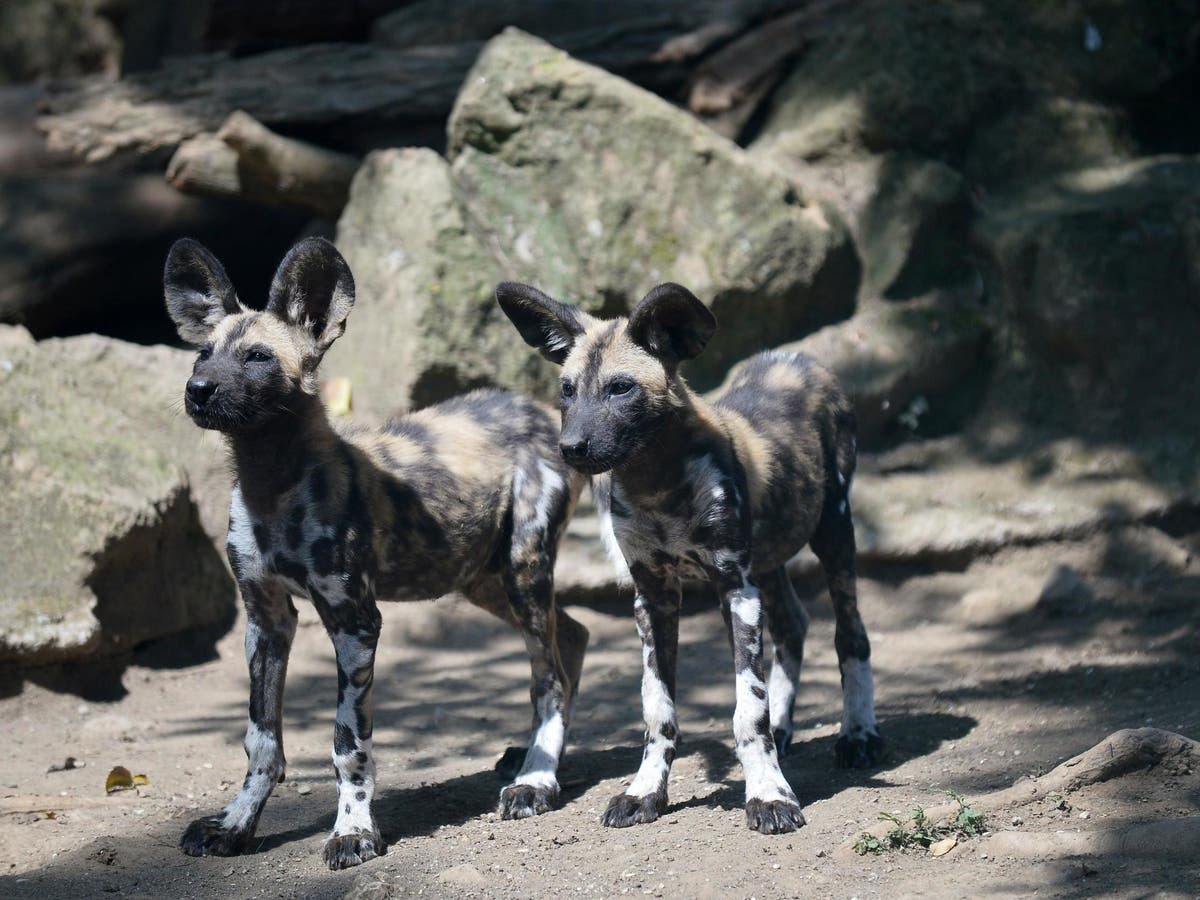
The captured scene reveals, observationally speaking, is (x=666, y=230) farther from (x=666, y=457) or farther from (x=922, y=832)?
(x=922, y=832)

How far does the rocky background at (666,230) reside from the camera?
8.54m

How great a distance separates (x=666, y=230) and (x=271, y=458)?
15.1ft

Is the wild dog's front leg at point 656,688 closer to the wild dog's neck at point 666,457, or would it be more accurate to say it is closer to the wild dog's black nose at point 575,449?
the wild dog's neck at point 666,457

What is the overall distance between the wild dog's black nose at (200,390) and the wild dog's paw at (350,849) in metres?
1.61

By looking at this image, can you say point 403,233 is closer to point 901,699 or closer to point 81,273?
point 81,273

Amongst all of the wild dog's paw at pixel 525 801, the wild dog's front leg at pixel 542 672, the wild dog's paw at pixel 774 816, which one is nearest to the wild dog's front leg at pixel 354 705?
the wild dog's paw at pixel 525 801

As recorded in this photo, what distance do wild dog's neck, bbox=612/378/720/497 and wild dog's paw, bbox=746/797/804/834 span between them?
4.02 feet

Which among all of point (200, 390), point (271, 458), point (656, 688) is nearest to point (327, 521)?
point (271, 458)

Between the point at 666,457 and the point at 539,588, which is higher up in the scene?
the point at 666,457

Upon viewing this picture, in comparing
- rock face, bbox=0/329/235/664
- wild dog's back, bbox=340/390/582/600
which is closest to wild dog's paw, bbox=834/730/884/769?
wild dog's back, bbox=340/390/582/600

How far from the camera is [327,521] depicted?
5.31m

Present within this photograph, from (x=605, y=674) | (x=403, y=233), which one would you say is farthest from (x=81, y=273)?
(x=605, y=674)

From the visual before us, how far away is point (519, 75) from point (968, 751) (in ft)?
18.5

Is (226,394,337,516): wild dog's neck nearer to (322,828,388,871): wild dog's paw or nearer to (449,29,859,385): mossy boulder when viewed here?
(322,828,388,871): wild dog's paw
